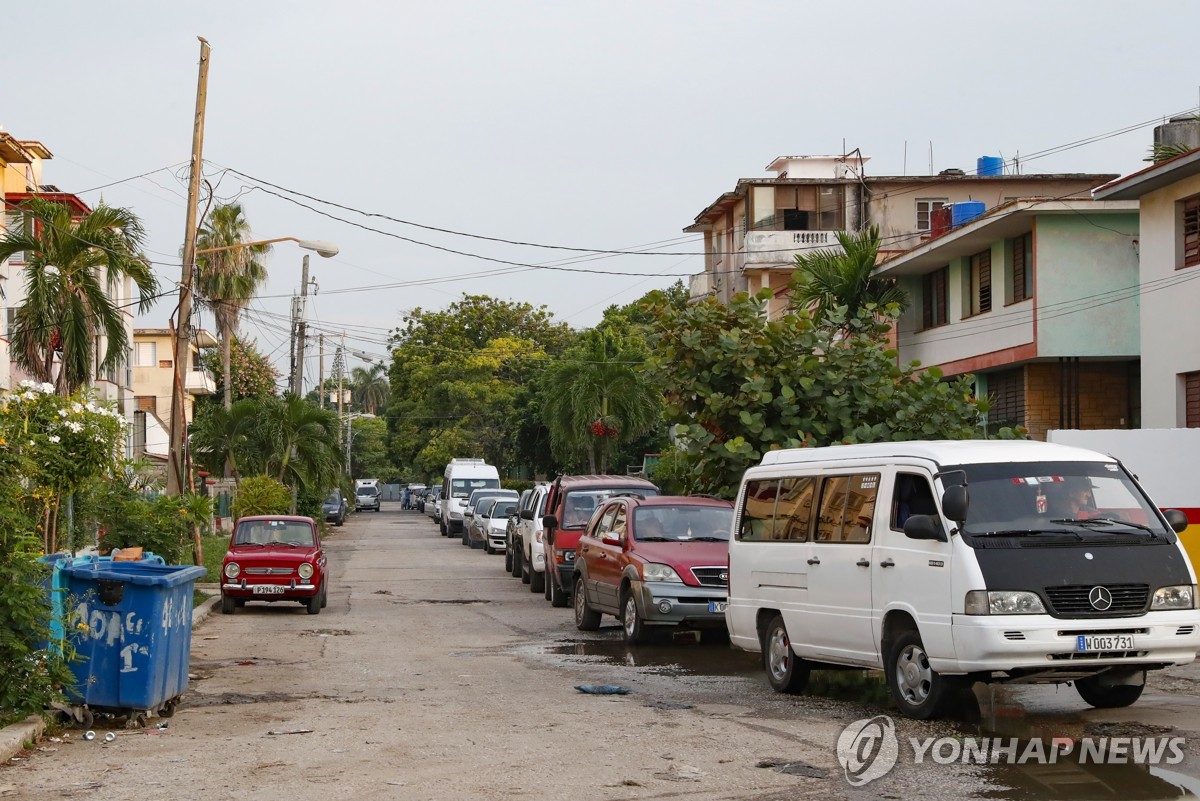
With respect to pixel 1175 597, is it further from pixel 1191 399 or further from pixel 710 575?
pixel 1191 399

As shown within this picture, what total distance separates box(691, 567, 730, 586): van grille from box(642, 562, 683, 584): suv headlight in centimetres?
20

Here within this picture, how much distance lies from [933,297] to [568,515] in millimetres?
15404

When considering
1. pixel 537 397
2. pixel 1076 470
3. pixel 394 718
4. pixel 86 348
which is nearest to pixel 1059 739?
pixel 1076 470

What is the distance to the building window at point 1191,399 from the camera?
76.6 feet

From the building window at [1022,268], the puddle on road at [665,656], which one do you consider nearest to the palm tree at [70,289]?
the puddle on road at [665,656]

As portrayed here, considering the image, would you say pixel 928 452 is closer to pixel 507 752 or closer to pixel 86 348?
pixel 507 752

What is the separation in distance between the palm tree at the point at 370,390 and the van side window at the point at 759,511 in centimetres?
13630

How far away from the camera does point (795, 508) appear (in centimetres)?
1208

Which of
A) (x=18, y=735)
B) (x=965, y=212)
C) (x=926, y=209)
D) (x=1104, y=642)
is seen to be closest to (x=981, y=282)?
(x=965, y=212)

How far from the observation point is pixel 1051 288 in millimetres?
28703

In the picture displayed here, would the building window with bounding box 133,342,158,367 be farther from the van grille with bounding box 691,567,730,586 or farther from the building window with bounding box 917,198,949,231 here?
the van grille with bounding box 691,567,730,586

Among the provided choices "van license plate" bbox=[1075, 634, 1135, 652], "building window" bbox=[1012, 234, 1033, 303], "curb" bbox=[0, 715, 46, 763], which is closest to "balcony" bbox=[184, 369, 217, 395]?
"building window" bbox=[1012, 234, 1033, 303]

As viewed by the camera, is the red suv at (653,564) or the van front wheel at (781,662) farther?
the red suv at (653,564)

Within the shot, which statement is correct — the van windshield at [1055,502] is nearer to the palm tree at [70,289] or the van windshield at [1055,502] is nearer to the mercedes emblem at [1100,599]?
the mercedes emblem at [1100,599]
